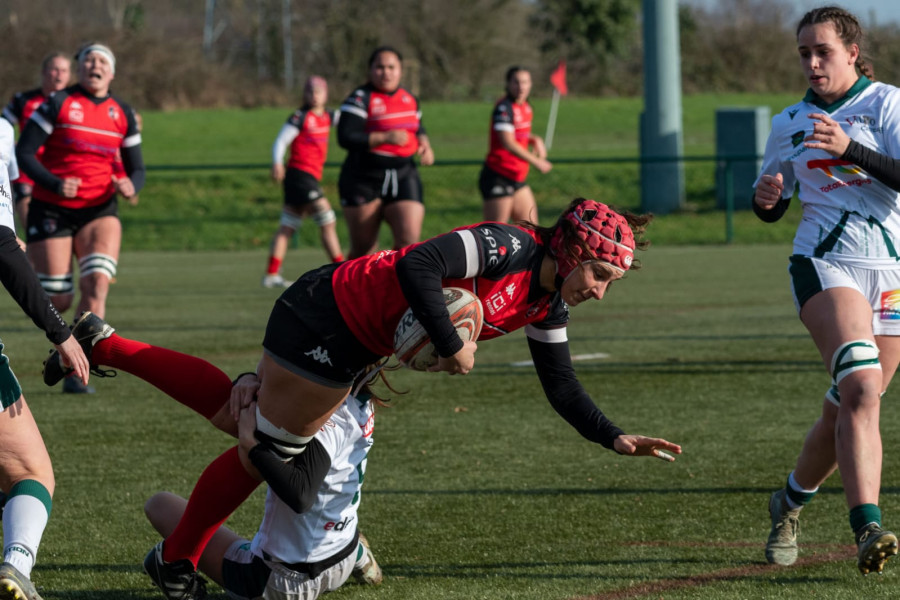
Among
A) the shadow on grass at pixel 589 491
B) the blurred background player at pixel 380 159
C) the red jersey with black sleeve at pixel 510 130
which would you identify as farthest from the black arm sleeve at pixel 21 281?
the red jersey with black sleeve at pixel 510 130

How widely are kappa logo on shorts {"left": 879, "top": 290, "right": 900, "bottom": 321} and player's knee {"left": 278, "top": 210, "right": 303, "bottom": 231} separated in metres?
10.8

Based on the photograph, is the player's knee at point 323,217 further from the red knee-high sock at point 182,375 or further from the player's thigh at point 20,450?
the player's thigh at point 20,450

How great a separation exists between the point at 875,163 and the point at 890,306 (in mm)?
506

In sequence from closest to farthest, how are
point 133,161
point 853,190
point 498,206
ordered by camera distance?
point 853,190 < point 133,161 < point 498,206

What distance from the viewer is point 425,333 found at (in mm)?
3730

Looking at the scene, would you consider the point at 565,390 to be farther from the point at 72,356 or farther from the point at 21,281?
the point at 21,281

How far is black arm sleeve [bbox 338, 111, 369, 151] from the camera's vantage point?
10.7 meters

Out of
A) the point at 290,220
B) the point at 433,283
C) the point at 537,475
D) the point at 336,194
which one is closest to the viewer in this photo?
the point at 433,283

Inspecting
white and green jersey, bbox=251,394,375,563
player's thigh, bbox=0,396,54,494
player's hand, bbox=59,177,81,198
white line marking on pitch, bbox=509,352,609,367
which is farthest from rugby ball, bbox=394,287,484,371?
white line marking on pitch, bbox=509,352,609,367

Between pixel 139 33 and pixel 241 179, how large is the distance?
669 inches

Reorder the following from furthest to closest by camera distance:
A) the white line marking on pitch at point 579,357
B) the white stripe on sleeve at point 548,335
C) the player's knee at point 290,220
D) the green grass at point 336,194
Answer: the green grass at point 336,194, the player's knee at point 290,220, the white line marking on pitch at point 579,357, the white stripe on sleeve at point 548,335

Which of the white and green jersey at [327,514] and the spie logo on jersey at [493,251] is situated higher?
the spie logo on jersey at [493,251]

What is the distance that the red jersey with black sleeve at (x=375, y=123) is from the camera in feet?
35.2

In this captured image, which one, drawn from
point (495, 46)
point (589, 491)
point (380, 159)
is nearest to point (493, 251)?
point (589, 491)
